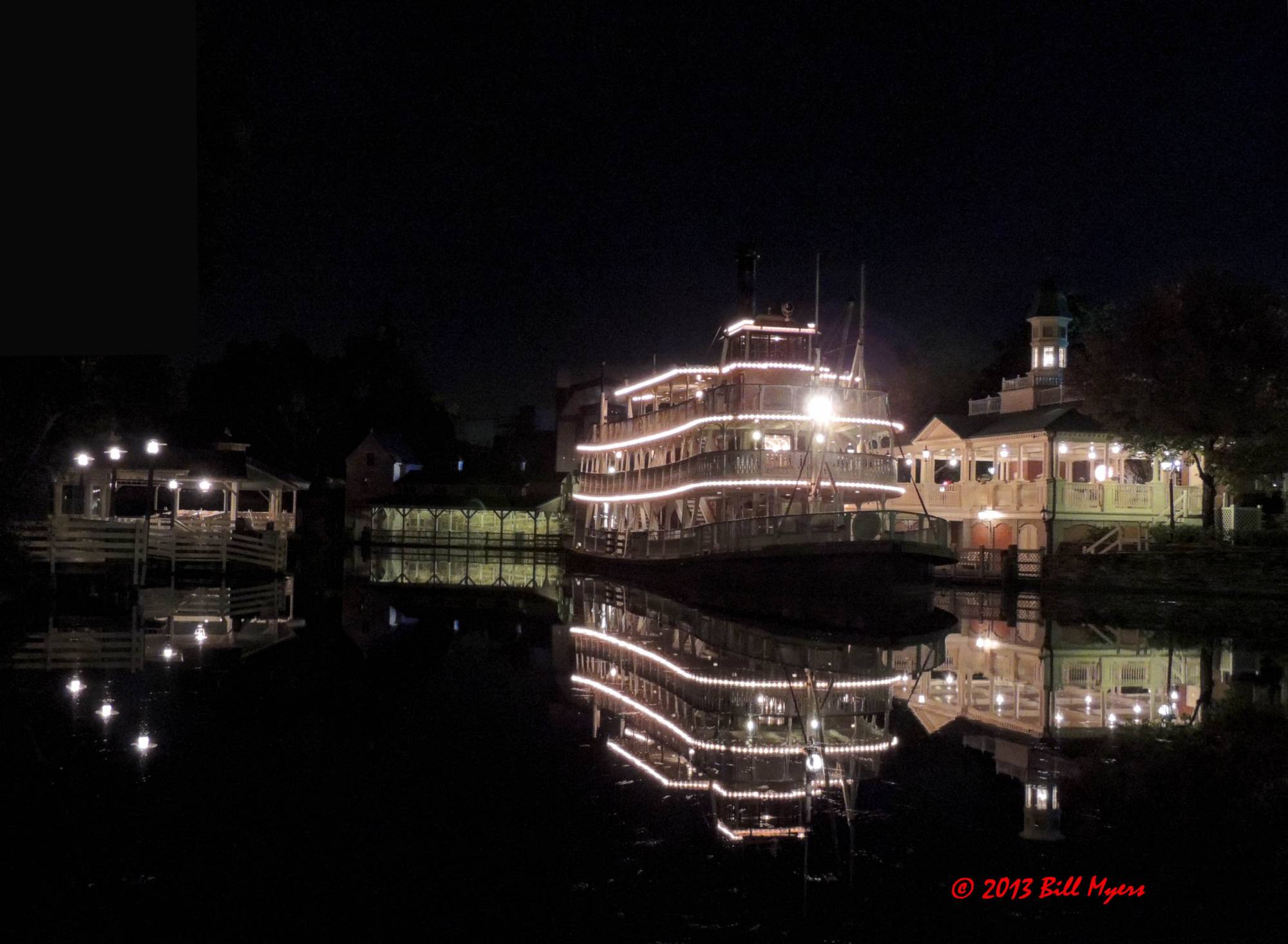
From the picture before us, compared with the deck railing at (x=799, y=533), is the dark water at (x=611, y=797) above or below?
below

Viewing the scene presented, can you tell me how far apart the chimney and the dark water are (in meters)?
31.4

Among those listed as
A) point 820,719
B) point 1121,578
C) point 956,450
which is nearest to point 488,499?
point 956,450

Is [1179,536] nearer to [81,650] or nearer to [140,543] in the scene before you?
[140,543]

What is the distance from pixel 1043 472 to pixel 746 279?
14884 mm

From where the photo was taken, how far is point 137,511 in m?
55.6

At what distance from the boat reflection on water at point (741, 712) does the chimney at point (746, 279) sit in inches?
1091

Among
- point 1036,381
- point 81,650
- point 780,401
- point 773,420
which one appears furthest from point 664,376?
point 81,650

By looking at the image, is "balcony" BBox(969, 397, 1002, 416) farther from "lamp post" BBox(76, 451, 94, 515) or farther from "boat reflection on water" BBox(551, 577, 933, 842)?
"lamp post" BBox(76, 451, 94, 515)

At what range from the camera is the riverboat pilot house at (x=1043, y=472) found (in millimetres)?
38750

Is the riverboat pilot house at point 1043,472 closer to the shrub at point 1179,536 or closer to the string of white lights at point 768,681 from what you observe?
the shrub at point 1179,536

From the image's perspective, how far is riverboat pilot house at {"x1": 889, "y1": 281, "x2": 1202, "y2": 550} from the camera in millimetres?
38750

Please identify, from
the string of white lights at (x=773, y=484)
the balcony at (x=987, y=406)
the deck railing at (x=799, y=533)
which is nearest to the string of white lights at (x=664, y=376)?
the string of white lights at (x=773, y=484)

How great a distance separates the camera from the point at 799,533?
28891 mm

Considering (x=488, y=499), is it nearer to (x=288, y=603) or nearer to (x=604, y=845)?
(x=288, y=603)
